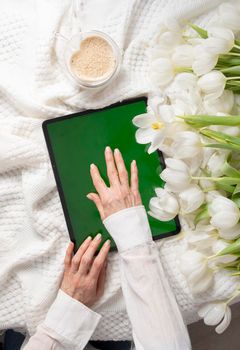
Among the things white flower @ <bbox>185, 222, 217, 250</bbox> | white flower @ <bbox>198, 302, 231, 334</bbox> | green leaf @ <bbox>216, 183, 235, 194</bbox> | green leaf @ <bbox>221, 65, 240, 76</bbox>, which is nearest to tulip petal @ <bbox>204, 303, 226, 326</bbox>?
white flower @ <bbox>198, 302, 231, 334</bbox>

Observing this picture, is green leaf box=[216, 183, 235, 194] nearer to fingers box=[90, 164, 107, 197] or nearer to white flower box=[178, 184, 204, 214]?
white flower box=[178, 184, 204, 214]

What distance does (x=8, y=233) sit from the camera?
1.04m

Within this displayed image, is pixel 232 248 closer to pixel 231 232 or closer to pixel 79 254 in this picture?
pixel 231 232

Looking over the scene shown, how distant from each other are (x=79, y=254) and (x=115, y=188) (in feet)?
0.52

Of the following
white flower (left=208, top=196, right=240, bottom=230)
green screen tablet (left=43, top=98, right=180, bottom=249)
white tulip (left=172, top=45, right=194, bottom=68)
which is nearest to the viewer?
white flower (left=208, top=196, right=240, bottom=230)

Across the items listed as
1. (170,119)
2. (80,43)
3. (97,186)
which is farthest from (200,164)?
(80,43)

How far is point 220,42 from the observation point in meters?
0.84

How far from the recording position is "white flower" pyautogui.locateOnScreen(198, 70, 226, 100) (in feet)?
2.83

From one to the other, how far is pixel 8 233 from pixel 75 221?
0.15m

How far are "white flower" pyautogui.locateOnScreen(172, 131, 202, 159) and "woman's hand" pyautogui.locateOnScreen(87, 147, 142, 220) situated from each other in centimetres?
16

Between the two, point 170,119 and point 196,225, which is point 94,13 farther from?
point 196,225

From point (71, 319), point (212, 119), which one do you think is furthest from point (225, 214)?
point (71, 319)

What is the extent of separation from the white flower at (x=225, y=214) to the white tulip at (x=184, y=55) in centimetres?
28

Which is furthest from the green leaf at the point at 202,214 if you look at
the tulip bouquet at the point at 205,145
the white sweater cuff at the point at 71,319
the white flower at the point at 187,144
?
the white sweater cuff at the point at 71,319
